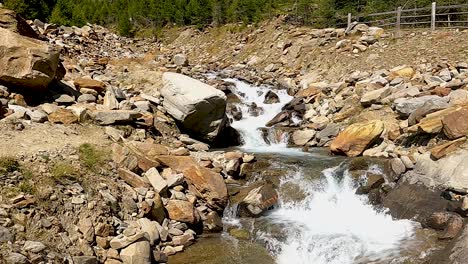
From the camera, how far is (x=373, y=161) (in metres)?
13.8

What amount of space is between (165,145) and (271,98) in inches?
379

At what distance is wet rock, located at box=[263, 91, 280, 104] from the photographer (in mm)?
Result: 22484

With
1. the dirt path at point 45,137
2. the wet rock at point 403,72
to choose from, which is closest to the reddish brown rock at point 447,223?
the dirt path at point 45,137

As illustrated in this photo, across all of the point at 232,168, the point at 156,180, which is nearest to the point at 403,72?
the point at 232,168

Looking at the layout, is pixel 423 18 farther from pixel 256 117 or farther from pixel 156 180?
pixel 156 180

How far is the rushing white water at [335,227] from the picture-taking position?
32.4 ft

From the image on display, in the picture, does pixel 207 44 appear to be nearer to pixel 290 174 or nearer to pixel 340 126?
pixel 340 126

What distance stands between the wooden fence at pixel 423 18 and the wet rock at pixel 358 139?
10.7 meters

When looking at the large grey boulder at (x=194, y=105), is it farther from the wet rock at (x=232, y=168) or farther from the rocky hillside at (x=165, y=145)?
the wet rock at (x=232, y=168)

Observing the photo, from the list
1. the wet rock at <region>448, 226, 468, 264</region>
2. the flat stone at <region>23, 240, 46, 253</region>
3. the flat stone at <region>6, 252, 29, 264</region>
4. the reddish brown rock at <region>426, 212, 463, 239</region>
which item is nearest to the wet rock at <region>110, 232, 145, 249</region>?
the flat stone at <region>23, 240, 46, 253</region>

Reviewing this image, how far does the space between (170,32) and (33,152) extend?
163 feet

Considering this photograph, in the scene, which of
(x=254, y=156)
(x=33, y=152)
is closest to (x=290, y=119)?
(x=254, y=156)

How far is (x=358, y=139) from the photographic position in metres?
15.2

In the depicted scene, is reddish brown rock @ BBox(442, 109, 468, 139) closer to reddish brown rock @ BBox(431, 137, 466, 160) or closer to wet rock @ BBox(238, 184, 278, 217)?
reddish brown rock @ BBox(431, 137, 466, 160)
